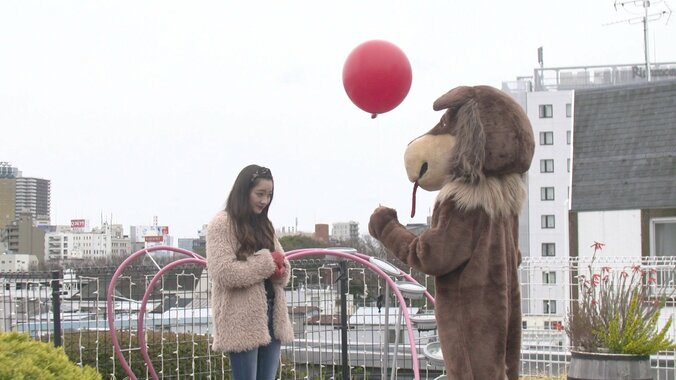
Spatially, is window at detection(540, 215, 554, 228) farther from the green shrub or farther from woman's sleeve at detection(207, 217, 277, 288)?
the green shrub

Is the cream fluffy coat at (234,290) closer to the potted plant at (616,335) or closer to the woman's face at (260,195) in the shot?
the woman's face at (260,195)

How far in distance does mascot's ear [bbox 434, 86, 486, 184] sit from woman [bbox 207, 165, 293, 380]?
1.10 metres

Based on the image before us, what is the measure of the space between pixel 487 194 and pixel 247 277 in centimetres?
132

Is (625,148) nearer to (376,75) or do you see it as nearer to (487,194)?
(376,75)

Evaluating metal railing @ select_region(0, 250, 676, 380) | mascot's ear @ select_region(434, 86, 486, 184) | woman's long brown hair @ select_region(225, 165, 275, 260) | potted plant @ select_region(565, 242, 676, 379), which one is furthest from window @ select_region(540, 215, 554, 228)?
mascot's ear @ select_region(434, 86, 486, 184)

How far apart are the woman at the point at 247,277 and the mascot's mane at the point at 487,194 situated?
3.47ft

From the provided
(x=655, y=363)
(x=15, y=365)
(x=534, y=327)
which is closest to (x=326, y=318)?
(x=534, y=327)

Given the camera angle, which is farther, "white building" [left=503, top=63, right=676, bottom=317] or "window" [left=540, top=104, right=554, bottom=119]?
"window" [left=540, top=104, right=554, bottom=119]

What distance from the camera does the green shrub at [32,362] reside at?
2822 millimetres

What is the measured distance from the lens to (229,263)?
179 inches

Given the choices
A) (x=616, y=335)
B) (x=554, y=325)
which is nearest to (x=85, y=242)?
(x=554, y=325)

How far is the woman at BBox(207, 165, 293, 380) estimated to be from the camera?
457 cm

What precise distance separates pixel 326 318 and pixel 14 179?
151829 mm

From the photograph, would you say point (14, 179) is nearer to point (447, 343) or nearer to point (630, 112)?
point (630, 112)
